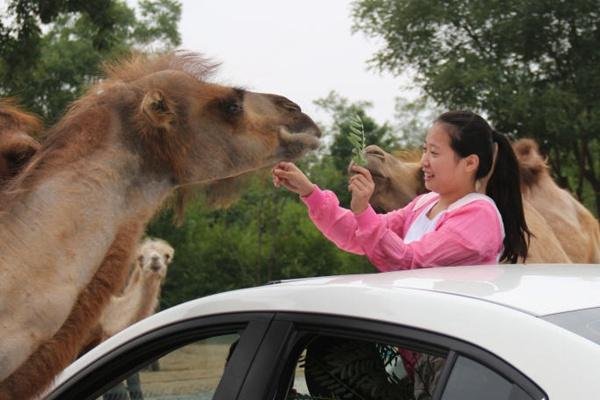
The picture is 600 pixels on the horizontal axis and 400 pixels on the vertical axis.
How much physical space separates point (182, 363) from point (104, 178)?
838 millimetres

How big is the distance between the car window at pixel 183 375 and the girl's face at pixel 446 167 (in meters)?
1.15

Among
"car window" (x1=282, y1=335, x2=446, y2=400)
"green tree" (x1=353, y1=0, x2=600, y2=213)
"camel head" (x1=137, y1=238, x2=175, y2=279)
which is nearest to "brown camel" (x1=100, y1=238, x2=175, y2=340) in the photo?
A: "camel head" (x1=137, y1=238, x2=175, y2=279)

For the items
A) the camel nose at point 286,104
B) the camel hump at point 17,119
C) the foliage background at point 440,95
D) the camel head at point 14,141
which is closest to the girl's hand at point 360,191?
the camel nose at point 286,104

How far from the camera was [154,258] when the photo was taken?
538 inches

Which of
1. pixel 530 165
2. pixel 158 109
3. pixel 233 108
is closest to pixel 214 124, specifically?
pixel 233 108

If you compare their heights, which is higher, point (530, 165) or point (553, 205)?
point (530, 165)

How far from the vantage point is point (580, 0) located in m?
26.0

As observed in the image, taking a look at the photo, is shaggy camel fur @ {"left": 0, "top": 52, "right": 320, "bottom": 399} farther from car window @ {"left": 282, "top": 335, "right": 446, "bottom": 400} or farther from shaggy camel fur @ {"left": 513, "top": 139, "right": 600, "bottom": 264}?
shaggy camel fur @ {"left": 513, "top": 139, "right": 600, "bottom": 264}

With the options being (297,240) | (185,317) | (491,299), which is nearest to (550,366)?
(491,299)

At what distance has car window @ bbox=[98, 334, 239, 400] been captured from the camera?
3547 millimetres

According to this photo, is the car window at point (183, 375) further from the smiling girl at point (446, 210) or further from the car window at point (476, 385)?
the car window at point (476, 385)

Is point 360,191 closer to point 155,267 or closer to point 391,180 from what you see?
point 391,180

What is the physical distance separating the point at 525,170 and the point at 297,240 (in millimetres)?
22326

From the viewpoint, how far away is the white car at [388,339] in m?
2.23
